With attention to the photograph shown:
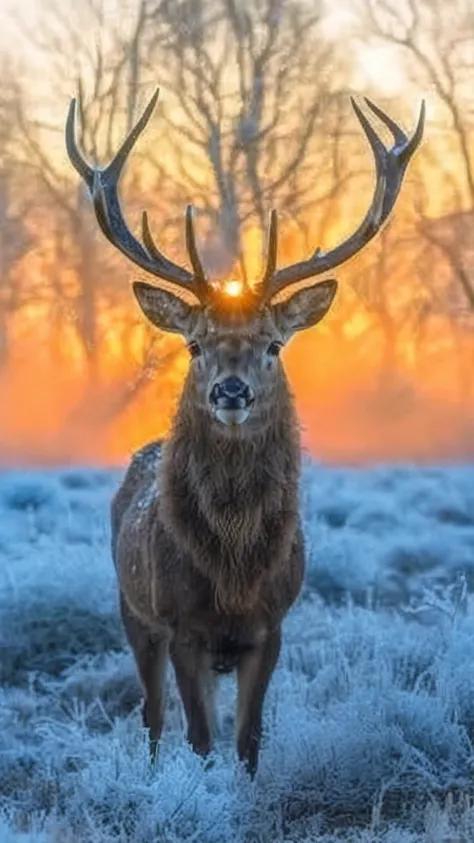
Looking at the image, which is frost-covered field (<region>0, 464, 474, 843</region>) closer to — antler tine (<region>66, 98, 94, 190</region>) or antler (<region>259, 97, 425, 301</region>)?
antler (<region>259, 97, 425, 301</region>)

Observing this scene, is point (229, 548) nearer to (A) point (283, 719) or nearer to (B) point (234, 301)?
(A) point (283, 719)

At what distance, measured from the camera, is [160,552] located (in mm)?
6645

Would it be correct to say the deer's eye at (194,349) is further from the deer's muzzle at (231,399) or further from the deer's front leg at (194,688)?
the deer's front leg at (194,688)

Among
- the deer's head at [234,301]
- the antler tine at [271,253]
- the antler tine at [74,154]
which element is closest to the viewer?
the deer's head at [234,301]

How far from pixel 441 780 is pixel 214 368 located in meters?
1.77

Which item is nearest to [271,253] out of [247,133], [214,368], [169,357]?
[214,368]

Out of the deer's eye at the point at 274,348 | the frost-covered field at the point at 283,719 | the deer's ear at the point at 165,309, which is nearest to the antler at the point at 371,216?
the deer's eye at the point at 274,348

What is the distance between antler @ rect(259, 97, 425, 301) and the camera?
6598 millimetres

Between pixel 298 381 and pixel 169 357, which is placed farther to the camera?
pixel 298 381

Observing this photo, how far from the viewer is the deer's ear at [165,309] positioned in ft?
21.9

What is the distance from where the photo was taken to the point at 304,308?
269 inches

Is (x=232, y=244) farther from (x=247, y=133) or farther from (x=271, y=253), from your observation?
(x=271, y=253)

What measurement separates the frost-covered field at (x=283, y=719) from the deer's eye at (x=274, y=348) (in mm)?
1430

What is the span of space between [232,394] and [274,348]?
472 millimetres
